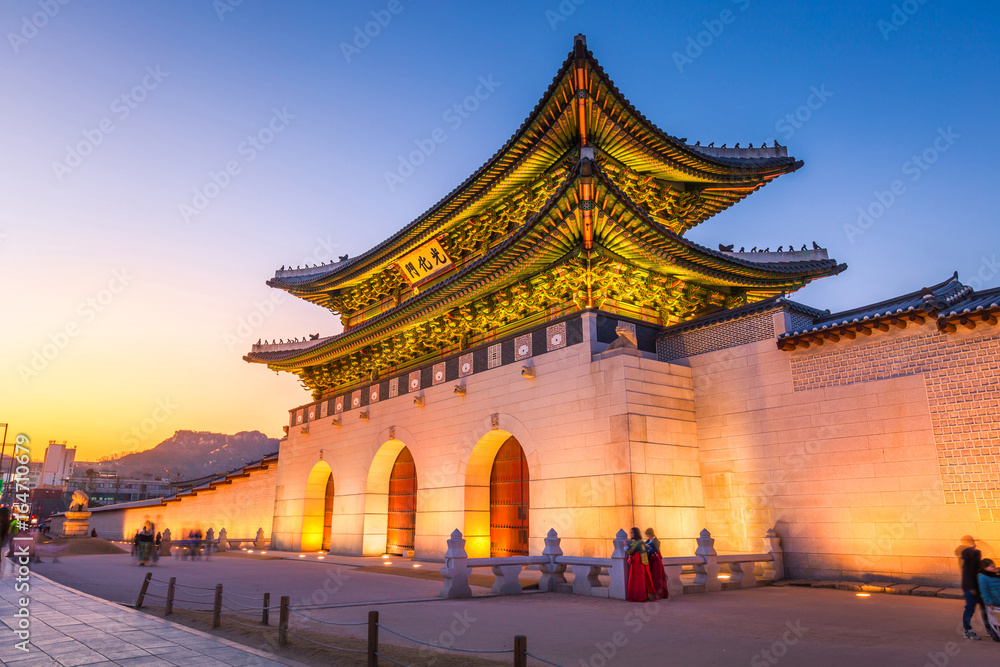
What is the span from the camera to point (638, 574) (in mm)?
10289

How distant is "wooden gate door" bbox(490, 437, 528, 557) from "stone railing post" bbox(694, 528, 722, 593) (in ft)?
19.4

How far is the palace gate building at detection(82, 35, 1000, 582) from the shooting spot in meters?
11.3

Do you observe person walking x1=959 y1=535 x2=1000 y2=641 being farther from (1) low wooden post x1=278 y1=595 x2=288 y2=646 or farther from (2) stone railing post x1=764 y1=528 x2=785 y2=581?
(1) low wooden post x1=278 y1=595 x2=288 y2=646

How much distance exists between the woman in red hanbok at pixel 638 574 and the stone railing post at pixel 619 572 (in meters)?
0.11

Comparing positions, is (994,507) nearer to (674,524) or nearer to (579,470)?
(674,524)

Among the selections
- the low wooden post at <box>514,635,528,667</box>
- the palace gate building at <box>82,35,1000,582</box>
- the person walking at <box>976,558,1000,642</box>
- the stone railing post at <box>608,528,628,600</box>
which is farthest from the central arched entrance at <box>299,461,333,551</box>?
the person walking at <box>976,558,1000,642</box>

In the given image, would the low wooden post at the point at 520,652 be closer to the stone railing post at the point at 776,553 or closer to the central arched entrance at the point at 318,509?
the stone railing post at the point at 776,553

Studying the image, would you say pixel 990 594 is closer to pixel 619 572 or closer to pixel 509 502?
pixel 619 572

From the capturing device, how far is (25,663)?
6.12 metres

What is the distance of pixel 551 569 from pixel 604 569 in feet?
3.52

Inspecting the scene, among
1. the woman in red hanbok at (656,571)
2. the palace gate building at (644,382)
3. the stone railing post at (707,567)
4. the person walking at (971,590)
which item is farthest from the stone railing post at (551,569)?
the person walking at (971,590)

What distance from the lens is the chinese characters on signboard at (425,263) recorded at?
845 inches

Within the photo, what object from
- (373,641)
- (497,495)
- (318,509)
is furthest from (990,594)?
(318,509)

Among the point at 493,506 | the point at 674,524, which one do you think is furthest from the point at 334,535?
the point at 674,524
